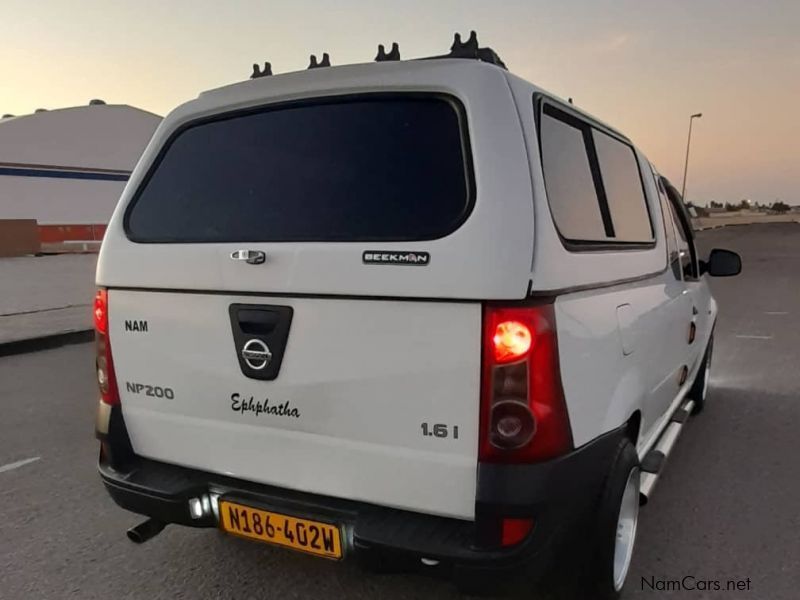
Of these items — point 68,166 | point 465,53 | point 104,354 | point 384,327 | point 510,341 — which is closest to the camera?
point 510,341

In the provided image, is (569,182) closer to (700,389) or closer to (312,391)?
(312,391)

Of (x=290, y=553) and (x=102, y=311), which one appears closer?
(x=102, y=311)

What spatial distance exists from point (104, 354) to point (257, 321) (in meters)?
0.82

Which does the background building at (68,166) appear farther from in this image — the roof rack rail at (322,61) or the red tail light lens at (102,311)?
the roof rack rail at (322,61)

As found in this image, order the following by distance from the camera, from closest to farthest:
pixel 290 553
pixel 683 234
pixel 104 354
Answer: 1. pixel 104 354
2. pixel 290 553
3. pixel 683 234

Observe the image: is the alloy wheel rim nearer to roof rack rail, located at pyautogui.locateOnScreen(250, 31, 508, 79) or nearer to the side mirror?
roof rack rail, located at pyautogui.locateOnScreen(250, 31, 508, 79)

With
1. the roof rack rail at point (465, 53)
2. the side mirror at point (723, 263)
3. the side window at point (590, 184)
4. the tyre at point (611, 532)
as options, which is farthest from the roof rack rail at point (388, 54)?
the side mirror at point (723, 263)

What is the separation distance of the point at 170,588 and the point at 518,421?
1782 millimetres

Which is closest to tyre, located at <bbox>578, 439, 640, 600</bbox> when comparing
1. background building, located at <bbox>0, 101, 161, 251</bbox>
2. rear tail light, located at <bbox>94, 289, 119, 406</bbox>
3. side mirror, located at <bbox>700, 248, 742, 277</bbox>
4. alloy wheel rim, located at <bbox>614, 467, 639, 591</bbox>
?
alloy wheel rim, located at <bbox>614, 467, 639, 591</bbox>

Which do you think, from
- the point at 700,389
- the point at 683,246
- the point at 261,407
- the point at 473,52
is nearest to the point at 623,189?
the point at 473,52

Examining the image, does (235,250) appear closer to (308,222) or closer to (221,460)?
(308,222)

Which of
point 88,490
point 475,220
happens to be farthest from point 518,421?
point 88,490

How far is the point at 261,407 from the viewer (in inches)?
87.4

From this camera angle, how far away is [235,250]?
2.21 metres
